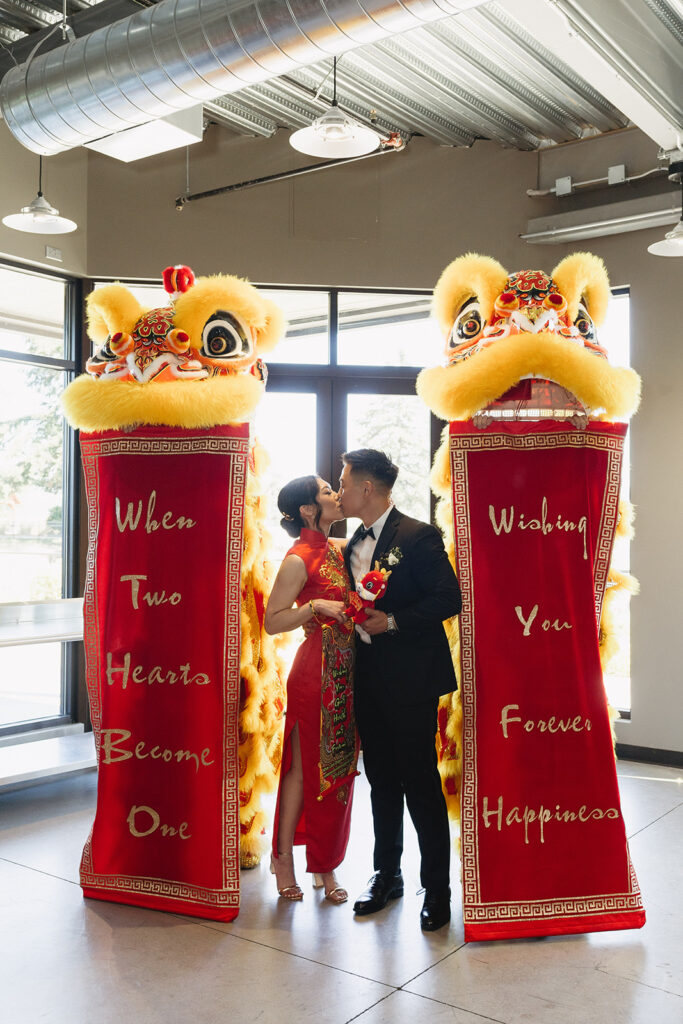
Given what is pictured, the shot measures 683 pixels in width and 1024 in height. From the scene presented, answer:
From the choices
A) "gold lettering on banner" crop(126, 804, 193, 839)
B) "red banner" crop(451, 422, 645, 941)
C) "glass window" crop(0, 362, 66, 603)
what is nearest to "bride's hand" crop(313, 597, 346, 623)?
"red banner" crop(451, 422, 645, 941)

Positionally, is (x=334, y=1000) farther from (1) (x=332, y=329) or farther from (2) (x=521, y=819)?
(1) (x=332, y=329)

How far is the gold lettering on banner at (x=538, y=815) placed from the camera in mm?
3217

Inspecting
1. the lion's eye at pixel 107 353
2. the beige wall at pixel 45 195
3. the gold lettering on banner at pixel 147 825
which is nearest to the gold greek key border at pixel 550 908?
the gold lettering on banner at pixel 147 825

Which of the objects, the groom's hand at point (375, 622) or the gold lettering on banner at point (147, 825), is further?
the gold lettering on banner at point (147, 825)

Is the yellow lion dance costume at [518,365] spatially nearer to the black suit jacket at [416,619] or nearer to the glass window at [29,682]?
the black suit jacket at [416,619]

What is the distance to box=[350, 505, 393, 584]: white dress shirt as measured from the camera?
3361mm

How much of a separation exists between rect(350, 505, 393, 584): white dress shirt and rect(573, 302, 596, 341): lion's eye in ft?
3.28

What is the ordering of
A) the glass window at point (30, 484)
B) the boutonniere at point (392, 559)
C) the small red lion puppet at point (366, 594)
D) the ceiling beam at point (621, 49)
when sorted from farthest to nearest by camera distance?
the glass window at point (30, 484) → the ceiling beam at point (621, 49) → the boutonniere at point (392, 559) → the small red lion puppet at point (366, 594)

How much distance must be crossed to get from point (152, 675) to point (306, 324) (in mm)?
3214

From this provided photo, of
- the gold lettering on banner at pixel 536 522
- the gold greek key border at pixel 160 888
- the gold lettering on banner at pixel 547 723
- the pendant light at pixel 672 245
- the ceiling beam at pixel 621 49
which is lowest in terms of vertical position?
the gold greek key border at pixel 160 888

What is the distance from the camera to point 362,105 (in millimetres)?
5426

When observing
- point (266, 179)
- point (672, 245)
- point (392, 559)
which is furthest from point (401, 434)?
point (392, 559)

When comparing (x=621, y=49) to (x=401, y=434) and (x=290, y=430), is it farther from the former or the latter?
(x=290, y=430)

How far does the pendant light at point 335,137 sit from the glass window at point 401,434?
2.23m
